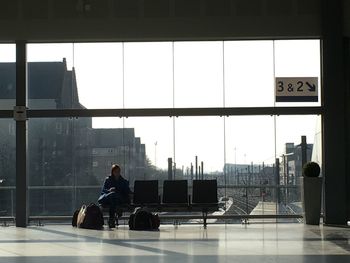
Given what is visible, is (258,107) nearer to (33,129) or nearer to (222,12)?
(222,12)

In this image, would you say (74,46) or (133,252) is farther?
(74,46)

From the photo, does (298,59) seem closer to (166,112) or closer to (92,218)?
(166,112)

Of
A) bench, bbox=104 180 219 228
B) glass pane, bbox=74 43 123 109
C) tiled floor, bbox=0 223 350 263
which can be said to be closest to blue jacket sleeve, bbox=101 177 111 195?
bench, bbox=104 180 219 228

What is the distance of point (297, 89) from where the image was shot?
13812 mm

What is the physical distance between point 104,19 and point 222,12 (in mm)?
2652

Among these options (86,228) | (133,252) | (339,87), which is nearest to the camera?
(133,252)

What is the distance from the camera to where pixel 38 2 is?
44.4 feet

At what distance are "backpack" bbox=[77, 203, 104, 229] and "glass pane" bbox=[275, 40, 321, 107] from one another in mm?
4797

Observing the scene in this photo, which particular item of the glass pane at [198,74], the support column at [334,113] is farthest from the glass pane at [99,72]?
the support column at [334,113]

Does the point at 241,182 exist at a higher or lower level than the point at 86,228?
higher

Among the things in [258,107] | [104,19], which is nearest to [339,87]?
[258,107]

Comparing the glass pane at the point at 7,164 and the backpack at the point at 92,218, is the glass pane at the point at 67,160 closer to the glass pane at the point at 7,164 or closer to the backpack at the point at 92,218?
the glass pane at the point at 7,164

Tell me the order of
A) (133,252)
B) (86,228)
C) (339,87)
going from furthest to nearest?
(339,87)
(86,228)
(133,252)

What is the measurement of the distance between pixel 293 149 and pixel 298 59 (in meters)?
2.07
